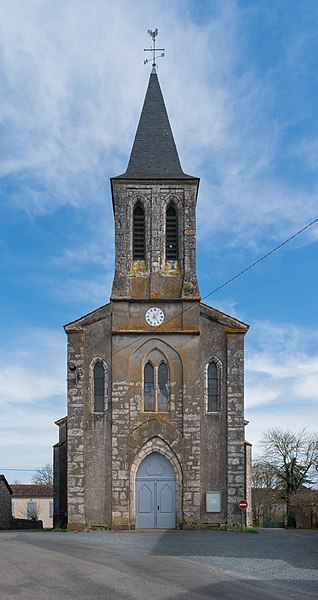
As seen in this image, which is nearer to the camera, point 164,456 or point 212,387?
point 164,456

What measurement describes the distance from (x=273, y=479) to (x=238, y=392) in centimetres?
2594

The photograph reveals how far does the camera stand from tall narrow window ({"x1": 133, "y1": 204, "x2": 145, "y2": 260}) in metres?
29.2

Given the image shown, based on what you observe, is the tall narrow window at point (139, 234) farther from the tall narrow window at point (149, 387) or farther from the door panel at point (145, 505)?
the door panel at point (145, 505)

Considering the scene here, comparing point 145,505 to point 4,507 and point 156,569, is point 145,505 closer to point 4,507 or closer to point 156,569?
point 4,507

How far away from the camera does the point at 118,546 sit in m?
18.8

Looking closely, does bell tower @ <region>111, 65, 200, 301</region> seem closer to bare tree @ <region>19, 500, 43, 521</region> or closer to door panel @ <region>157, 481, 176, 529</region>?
door panel @ <region>157, 481, 176, 529</region>

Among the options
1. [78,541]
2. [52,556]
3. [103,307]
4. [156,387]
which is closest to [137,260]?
[103,307]

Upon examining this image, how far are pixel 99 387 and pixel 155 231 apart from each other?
661 cm

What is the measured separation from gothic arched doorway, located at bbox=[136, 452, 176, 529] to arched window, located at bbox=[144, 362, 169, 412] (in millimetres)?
1767

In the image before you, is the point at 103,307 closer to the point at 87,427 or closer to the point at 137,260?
the point at 137,260

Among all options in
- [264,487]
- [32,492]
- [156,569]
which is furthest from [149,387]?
[32,492]

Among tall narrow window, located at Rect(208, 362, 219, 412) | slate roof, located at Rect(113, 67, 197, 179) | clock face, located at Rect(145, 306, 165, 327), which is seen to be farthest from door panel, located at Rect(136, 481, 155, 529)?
slate roof, located at Rect(113, 67, 197, 179)

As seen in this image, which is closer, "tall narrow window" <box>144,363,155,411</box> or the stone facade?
"tall narrow window" <box>144,363,155,411</box>

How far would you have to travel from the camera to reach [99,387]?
27.5m
